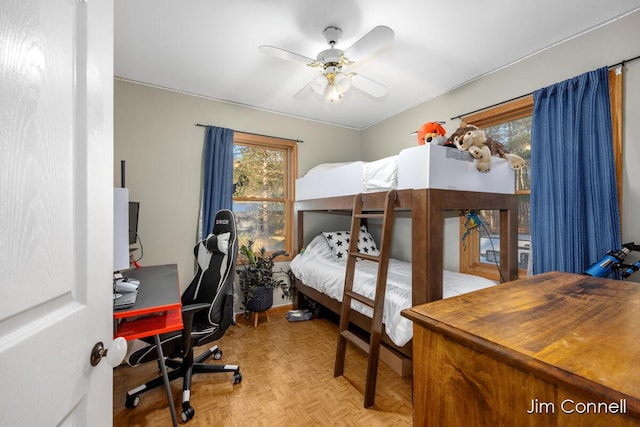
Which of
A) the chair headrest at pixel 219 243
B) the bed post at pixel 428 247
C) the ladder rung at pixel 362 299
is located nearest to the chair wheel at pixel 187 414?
the chair headrest at pixel 219 243

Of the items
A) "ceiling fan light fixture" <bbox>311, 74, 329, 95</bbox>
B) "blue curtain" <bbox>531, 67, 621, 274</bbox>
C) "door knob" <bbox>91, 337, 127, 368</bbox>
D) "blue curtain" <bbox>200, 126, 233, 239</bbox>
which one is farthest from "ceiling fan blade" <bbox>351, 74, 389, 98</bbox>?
"door knob" <bbox>91, 337, 127, 368</bbox>

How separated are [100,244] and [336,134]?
362 cm

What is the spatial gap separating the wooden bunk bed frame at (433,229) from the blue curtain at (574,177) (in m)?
0.17

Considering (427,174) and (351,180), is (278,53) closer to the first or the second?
(351,180)

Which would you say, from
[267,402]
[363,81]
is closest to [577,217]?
[363,81]

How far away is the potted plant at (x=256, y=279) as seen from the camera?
3.00 metres

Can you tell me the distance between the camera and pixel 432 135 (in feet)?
6.22

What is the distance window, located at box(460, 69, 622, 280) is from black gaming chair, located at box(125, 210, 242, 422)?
231 centimetres

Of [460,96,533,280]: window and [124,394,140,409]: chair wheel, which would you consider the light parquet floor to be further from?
[460,96,533,280]: window

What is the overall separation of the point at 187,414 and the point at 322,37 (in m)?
2.69

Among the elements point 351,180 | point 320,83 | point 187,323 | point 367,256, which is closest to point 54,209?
point 187,323

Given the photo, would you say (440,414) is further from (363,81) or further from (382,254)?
(363,81)

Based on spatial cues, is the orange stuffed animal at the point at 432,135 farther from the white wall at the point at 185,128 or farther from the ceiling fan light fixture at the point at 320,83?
the white wall at the point at 185,128

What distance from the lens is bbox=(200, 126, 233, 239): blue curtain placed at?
297cm
